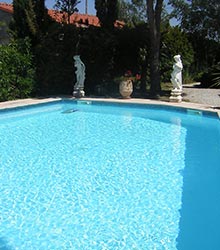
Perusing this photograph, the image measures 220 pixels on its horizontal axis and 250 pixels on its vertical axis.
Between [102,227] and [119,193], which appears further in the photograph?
[119,193]

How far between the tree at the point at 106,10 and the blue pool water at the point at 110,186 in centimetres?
755

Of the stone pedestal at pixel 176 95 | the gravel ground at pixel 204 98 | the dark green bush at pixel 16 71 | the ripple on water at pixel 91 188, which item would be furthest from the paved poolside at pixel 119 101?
the ripple on water at pixel 91 188

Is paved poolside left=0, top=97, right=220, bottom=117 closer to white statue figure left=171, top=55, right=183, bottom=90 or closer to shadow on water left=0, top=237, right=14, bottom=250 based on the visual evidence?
white statue figure left=171, top=55, right=183, bottom=90

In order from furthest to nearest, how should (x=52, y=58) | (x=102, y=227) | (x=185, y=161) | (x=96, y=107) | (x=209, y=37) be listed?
(x=209, y=37)
(x=52, y=58)
(x=96, y=107)
(x=185, y=161)
(x=102, y=227)

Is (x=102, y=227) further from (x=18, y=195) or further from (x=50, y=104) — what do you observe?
(x=50, y=104)

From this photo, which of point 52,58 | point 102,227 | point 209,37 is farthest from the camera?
point 209,37

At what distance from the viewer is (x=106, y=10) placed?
17453mm

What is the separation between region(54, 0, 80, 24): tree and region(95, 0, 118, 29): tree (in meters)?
1.95

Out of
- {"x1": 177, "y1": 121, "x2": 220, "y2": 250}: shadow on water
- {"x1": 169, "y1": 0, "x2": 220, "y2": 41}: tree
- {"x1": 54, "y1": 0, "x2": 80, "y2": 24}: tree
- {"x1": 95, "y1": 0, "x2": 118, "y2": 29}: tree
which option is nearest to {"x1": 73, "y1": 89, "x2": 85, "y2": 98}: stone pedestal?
{"x1": 95, "y1": 0, "x2": 118, "y2": 29}: tree

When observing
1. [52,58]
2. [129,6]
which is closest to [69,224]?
[52,58]

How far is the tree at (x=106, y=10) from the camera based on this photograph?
17.4 metres

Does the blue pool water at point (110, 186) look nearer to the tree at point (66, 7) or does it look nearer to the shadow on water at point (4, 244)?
the shadow on water at point (4, 244)

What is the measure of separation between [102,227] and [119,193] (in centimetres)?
121

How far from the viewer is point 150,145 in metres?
9.28
